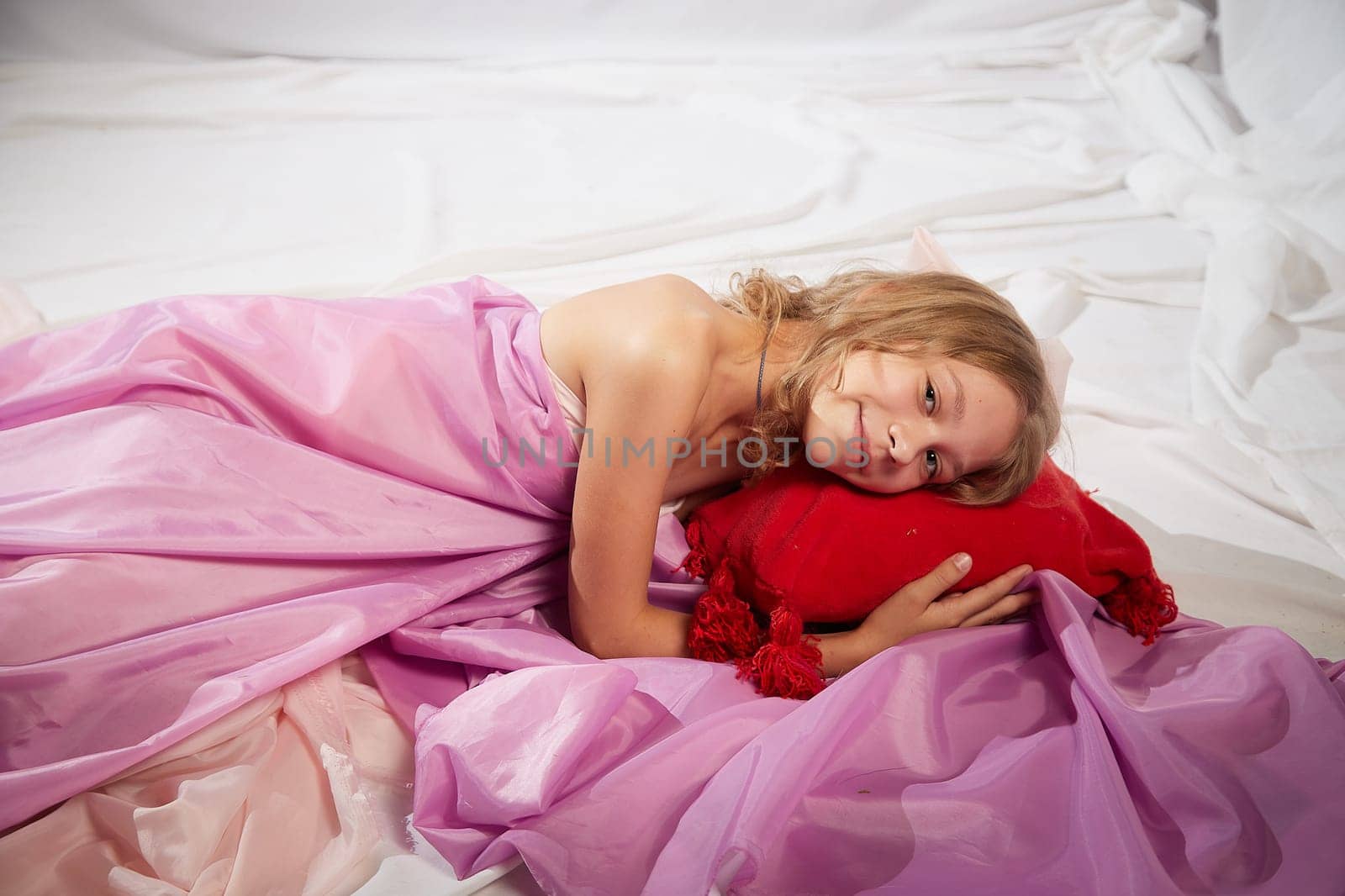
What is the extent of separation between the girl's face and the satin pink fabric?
22 centimetres

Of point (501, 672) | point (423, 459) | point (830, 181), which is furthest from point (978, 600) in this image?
point (830, 181)

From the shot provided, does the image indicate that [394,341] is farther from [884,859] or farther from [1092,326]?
[1092,326]

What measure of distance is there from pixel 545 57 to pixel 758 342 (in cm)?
218

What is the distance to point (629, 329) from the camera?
1242 mm

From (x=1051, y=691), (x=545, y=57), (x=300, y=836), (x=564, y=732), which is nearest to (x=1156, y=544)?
(x=1051, y=691)

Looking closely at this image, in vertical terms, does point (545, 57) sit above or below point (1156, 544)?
above

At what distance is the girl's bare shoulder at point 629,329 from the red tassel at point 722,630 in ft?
0.97

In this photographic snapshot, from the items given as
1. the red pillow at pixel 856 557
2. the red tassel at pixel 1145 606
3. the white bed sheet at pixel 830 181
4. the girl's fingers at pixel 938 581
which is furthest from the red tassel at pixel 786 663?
the white bed sheet at pixel 830 181

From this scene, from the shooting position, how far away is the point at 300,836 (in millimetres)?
1078

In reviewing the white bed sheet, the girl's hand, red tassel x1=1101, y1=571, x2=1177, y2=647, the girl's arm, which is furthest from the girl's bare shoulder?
the white bed sheet

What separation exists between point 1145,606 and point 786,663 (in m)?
0.50

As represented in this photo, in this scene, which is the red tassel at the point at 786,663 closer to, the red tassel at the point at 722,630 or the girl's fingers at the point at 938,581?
the red tassel at the point at 722,630

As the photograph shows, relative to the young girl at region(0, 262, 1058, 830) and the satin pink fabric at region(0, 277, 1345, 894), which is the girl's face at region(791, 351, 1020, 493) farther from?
the satin pink fabric at region(0, 277, 1345, 894)

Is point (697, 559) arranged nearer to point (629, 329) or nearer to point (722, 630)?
point (722, 630)
